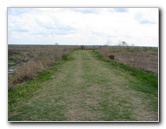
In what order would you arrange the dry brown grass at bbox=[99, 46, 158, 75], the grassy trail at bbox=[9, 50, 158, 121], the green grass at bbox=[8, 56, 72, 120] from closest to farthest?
the grassy trail at bbox=[9, 50, 158, 121], the green grass at bbox=[8, 56, 72, 120], the dry brown grass at bbox=[99, 46, 158, 75]

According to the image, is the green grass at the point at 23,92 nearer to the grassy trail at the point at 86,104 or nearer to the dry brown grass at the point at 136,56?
the grassy trail at the point at 86,104

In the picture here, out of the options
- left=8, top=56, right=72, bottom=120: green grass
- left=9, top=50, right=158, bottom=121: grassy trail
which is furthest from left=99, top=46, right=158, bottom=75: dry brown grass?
left=8, top=56, right=72, bottom=120: green grass

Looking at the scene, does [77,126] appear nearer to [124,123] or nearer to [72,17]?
[124,123]

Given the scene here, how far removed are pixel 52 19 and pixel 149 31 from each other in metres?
2.44

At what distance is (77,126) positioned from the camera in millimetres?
5773

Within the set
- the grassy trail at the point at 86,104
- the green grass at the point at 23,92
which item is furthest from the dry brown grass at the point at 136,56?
the green grass at the point at 23,92

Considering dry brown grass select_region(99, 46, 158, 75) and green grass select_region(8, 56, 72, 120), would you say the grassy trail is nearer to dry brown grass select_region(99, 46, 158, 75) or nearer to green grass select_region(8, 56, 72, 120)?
green grass select_region(8, 56, 72, 120)

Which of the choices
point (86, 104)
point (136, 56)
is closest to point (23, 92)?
point (86, 104)

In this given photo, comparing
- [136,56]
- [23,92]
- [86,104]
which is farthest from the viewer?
[136,56]

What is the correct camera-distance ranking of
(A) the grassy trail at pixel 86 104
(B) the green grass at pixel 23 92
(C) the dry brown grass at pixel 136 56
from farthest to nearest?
(C) the dry brown grass at pixel 136 56 < (B) the green grass at pixel 23 92 < (A) the grassy trail at pixel 86 104

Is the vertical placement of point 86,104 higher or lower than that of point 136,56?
lower

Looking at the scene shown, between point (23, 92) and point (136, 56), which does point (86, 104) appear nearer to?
point (23, 92)

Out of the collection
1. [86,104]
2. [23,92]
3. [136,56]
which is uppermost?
[136,56]
